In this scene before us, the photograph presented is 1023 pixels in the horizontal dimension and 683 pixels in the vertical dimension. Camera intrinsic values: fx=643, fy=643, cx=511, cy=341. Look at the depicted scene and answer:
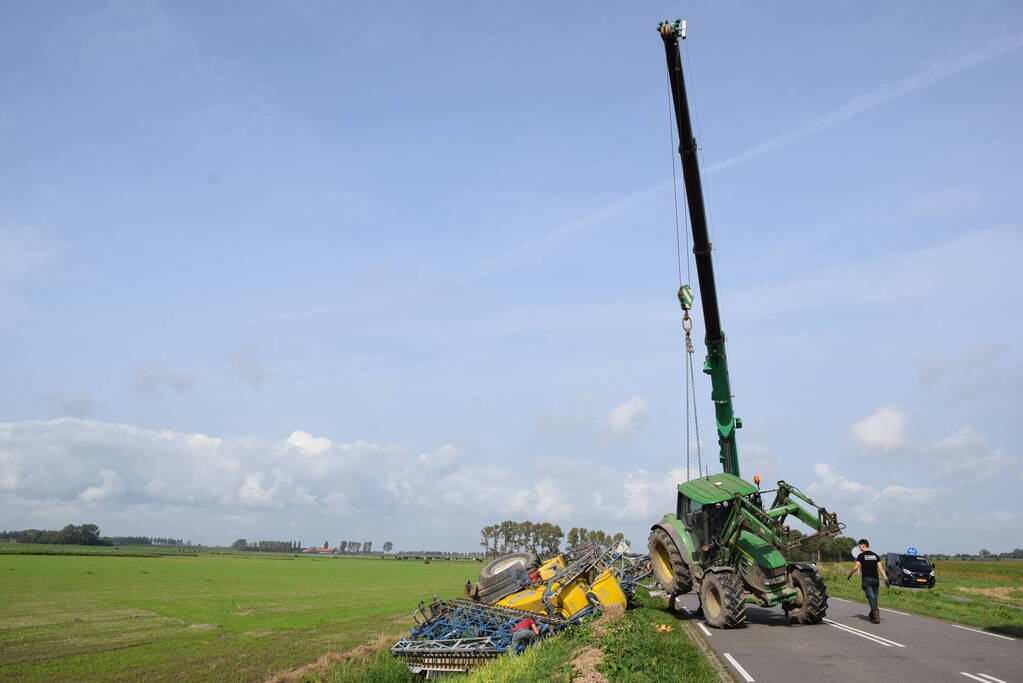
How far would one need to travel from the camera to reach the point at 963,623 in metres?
17.8

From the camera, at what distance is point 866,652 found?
12273 mm

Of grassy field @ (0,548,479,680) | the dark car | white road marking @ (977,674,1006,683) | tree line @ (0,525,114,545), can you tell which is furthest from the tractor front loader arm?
tree line @ (0,525,114,545)

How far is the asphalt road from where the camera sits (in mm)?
10344

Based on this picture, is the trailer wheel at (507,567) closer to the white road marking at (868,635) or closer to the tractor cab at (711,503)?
the tractor cab at (711,503)

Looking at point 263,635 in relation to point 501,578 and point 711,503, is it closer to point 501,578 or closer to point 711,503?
point 501,578

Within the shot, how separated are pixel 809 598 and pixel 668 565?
186 inches

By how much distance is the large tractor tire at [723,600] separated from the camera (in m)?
15.6

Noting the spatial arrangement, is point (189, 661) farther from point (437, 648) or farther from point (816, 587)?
point (816, 587)

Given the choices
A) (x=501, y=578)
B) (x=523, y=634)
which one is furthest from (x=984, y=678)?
(x=501, y=578)

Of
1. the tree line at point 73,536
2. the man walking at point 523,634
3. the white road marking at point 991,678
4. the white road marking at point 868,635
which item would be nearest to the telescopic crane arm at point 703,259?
the white road marking at point 868,635

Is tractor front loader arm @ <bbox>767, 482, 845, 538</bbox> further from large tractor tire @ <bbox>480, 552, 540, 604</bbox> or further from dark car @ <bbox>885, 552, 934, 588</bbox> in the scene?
dark car @ <bbox>885, 552, 934, 588</bbox>

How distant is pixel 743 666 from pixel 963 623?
10872 millimetres

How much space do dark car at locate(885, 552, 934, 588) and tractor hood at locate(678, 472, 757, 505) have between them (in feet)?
78.1

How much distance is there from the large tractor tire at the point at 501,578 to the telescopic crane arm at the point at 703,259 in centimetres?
879
